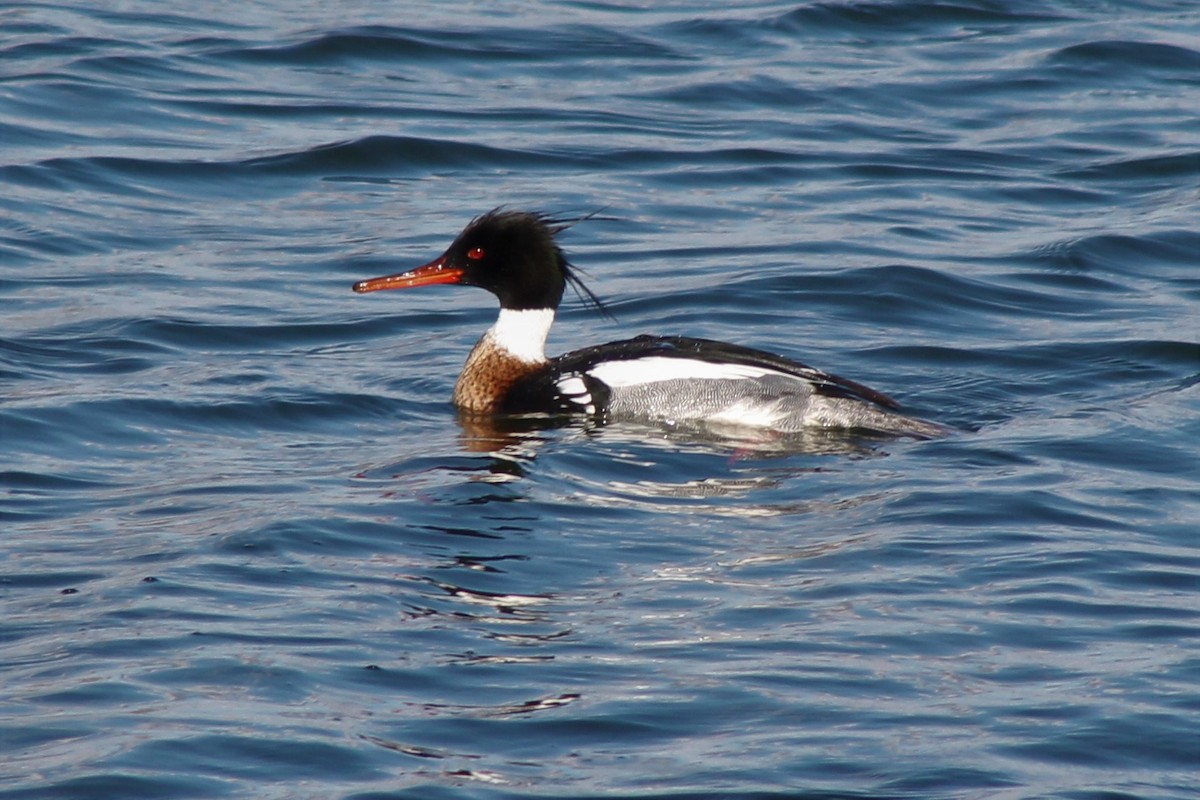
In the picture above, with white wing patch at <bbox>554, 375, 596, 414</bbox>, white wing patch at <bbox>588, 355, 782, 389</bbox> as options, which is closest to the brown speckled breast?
white wing patch at <bbox>554, 375, 596, 414</bbox>

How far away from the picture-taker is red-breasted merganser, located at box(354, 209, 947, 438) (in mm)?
9414

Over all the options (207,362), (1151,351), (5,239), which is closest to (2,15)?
(5,239)

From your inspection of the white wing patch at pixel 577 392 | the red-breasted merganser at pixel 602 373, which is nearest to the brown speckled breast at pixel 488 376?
the red-breasted merganser at pixel 602 373

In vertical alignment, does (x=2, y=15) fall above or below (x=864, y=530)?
above

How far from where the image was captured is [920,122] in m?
16.5

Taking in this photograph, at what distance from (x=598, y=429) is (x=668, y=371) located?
1.46ft

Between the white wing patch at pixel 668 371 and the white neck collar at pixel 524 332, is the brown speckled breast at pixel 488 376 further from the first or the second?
the white wing patch at pixel 668 371

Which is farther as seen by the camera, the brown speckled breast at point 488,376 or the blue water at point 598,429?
the brown speckled breast at point 488,376

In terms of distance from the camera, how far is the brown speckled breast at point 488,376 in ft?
32.7

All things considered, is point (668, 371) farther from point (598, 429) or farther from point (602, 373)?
point (598, 429)

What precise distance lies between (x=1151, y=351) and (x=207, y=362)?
517 centimetres

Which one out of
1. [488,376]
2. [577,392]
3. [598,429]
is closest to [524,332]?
[488,376]

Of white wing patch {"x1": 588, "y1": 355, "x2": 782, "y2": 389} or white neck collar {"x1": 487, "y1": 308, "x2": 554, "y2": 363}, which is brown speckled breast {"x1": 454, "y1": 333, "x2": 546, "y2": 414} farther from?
white wing patch {"x1": 588, "y1": 355, "x2": 782, "y2": 389}

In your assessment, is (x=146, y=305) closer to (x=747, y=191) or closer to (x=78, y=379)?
(x=78, y=379)
